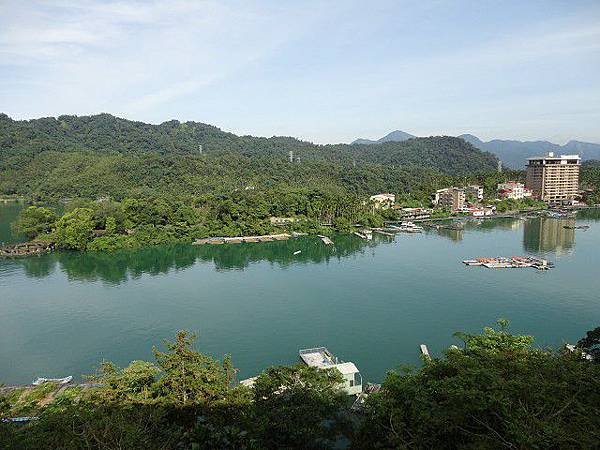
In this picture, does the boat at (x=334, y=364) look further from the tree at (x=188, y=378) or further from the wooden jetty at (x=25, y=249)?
the wooden jetty at (x=25, y=249)

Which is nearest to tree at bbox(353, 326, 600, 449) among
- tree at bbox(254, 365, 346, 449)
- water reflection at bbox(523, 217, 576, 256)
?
tree at bbox(254, 365, 346, 449)

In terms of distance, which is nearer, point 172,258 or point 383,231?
point 172,258

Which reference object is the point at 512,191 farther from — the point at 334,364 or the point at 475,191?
the point at 334,364

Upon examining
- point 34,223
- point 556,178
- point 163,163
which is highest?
point 163,163

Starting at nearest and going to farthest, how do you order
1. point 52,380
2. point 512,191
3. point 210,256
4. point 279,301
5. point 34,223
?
point 52,380
point 279,301
point 210,256
point 34,223
point 512,191

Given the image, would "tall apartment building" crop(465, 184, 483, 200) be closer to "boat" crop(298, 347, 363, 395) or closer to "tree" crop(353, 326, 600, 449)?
"boat" crop(298, 347, 363, 395)

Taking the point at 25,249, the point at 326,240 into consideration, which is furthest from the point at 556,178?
the point at 25,249

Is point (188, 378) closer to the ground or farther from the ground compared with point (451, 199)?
farther from the ground

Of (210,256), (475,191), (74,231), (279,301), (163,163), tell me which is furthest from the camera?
(163,163)

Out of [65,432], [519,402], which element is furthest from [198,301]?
[519,402]
